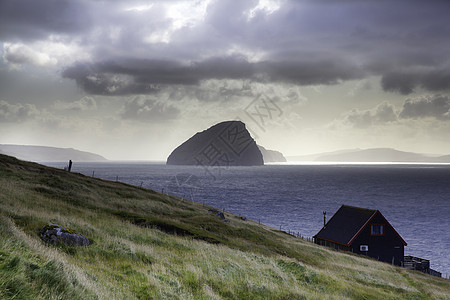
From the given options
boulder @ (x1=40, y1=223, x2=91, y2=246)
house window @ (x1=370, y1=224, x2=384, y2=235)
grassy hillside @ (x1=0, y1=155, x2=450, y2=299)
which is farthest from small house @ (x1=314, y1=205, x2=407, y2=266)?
boulder @ (x1=40, y1=223, x2=91, y2=246)

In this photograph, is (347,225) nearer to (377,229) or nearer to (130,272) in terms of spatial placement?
(377,229)

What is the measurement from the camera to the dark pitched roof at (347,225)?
1825 inches

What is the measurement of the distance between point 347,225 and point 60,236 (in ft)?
148

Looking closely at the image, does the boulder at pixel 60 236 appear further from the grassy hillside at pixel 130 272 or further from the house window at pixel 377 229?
the house window at pixel 377 229

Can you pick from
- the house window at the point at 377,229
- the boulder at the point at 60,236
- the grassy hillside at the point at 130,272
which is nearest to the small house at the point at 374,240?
the house window at the point at 377,229

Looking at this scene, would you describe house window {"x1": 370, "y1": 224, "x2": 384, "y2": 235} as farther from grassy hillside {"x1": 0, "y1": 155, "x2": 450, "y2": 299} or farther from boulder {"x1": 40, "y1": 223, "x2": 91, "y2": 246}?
boulder {"x1": 40, "y1": 223, "x2": 91, "y2": 246}

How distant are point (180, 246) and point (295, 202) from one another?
85.8 metres

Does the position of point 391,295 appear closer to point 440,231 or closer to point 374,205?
point 440,231

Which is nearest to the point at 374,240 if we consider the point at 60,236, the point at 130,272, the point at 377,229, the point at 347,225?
the point at 377,229

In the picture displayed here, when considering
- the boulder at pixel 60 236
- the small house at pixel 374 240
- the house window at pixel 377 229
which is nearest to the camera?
the boulder at pixel 60 236

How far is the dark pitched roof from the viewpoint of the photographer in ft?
152

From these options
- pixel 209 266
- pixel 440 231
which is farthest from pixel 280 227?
pixel 209 266

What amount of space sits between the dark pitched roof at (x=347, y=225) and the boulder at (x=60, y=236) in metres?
41.4

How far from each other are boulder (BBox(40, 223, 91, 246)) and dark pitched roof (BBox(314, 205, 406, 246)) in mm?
41447
